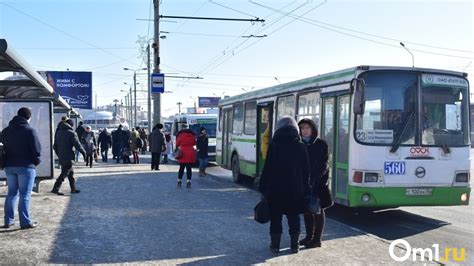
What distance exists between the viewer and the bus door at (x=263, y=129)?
14.1m

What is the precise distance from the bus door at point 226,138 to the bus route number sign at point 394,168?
869 centimetres

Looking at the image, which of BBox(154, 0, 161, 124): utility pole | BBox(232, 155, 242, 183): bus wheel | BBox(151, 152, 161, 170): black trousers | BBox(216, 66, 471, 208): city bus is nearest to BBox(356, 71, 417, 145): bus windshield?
BBox(216, 66, 471, 208): city bus

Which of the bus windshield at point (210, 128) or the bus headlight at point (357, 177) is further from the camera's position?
the bus windshield at point (210, 128)

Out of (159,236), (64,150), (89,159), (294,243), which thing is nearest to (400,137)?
(294,243)

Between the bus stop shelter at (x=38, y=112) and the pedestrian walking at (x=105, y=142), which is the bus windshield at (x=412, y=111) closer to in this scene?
the bus stop shelter at (x=38, y=112)

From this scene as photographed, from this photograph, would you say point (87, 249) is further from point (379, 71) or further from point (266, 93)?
point (266, 93)

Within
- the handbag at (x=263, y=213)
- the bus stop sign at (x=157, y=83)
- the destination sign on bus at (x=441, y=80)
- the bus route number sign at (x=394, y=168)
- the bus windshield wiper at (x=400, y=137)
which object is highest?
the bus stop sign at (x=157, y=83)

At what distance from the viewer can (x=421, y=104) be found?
9.98m

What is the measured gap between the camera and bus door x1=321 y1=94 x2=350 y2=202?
998 centimetres

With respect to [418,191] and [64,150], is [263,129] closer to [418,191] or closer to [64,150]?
[64,150]

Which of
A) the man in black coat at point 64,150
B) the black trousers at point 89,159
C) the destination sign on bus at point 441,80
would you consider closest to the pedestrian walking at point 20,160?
the man in black coat at point 64,150

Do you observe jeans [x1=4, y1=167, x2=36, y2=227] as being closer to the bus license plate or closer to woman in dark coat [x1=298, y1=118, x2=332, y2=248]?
woman in dark coat [x1=298, y1=118, x2=332, y2=248]

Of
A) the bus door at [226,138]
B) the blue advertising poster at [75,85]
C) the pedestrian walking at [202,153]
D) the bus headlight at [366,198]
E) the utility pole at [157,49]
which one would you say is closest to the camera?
the bus headlight at [366,198]

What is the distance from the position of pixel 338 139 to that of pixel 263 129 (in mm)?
4518
